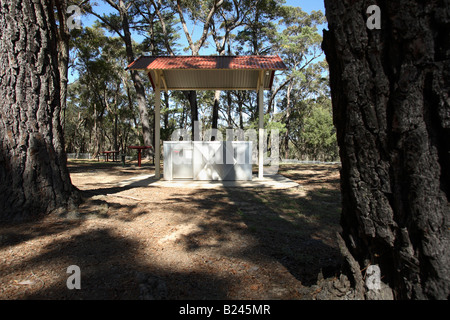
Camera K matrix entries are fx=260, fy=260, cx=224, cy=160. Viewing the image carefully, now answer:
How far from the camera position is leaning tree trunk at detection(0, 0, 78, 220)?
118 inches

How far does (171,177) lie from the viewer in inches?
316

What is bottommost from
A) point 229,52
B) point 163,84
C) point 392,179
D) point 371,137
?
point 392,179

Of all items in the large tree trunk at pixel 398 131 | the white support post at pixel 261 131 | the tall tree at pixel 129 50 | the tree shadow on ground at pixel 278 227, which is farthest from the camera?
the tall tree at pixel 129 50

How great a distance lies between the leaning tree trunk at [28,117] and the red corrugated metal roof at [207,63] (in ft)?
14.1

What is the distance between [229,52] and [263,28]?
3746mm

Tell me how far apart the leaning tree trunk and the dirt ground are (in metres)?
0.31

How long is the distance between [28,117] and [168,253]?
7.87 ft

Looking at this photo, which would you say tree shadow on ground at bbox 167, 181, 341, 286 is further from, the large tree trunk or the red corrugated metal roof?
the red corrugated metal roof

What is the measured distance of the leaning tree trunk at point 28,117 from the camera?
2.99m

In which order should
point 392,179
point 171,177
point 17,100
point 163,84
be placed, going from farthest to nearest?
point 163,84
point 171,177
point 17,100
point 392,179

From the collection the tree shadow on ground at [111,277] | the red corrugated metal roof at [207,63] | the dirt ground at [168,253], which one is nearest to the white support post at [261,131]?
the red corrugated metal roof at [207,63]

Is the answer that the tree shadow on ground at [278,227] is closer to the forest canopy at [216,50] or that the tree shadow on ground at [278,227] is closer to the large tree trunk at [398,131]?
the large tree trunk at [398,131]
